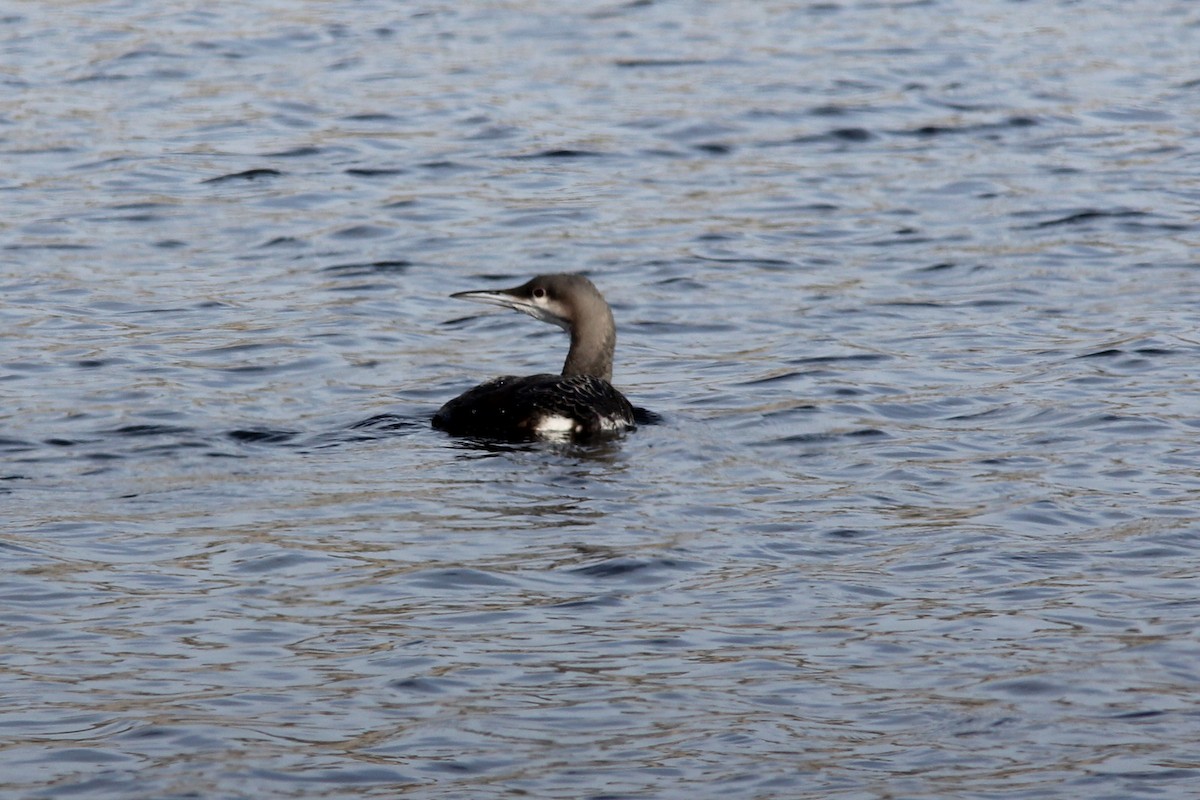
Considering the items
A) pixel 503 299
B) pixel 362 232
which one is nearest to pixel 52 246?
pixel 362 232

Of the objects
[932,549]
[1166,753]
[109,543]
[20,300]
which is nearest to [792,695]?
[1166,753]

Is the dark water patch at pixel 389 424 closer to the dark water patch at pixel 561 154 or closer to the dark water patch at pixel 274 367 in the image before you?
the dark water patch at pixel 274 367

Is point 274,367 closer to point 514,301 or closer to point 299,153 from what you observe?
point 514,301

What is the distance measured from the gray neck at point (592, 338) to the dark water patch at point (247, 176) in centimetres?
567

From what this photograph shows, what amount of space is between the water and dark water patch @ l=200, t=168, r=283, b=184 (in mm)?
60

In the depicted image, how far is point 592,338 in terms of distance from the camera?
410 inches

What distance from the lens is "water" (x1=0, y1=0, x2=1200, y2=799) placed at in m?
5.99

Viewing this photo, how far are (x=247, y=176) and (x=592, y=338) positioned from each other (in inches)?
230

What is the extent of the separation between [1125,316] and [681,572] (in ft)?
17.0

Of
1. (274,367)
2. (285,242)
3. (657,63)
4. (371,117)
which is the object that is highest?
(657,63)

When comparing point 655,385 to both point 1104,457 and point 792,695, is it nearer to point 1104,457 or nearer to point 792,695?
→ point 1104,457

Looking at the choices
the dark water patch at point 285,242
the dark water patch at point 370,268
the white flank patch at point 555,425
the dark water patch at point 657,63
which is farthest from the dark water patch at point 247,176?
the white flank patch at point 555,425

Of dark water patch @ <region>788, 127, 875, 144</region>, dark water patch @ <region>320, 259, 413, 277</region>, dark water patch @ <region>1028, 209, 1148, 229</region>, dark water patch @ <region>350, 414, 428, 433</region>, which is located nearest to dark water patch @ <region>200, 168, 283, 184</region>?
dark water patch @ <region>320, 259, 413, 277</region>

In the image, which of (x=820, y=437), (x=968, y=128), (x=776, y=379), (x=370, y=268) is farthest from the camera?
(x=968, y=128)
